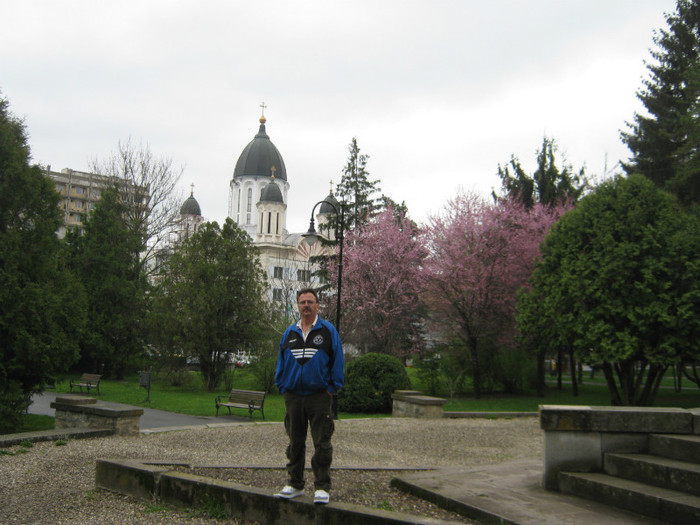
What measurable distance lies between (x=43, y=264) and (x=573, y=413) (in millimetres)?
11044

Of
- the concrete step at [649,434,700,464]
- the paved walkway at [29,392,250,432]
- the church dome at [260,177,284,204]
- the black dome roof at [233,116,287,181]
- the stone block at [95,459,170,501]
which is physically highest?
the black dome roof at [233,116,287,181]

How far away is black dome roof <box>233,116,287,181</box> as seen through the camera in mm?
89062

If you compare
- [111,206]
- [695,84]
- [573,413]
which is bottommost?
[573,413]

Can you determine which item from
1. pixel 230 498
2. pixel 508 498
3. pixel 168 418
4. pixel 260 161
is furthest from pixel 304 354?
pixel 260 161

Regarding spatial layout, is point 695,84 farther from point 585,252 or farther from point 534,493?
point 534,493

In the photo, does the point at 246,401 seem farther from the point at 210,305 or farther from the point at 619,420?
the point at 619,420

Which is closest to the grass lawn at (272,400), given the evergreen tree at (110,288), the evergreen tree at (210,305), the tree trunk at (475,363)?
the tree trunk at (475,363)

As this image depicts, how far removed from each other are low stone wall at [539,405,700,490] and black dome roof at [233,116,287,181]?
84.1 meters

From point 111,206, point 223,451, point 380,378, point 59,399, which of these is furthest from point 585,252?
point 111,206

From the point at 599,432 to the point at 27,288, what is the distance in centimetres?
1072

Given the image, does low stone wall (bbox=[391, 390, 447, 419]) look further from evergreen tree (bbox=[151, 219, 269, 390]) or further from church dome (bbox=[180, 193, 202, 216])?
church dome (bbox=[180, 193, 202, 216])

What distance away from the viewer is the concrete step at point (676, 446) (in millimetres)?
5410

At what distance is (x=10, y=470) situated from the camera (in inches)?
302

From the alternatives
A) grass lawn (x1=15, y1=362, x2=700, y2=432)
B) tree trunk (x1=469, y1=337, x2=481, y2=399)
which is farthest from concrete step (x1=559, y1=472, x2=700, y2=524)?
tree trunk (x1=469, y1=337, x2=481, y2=399)
